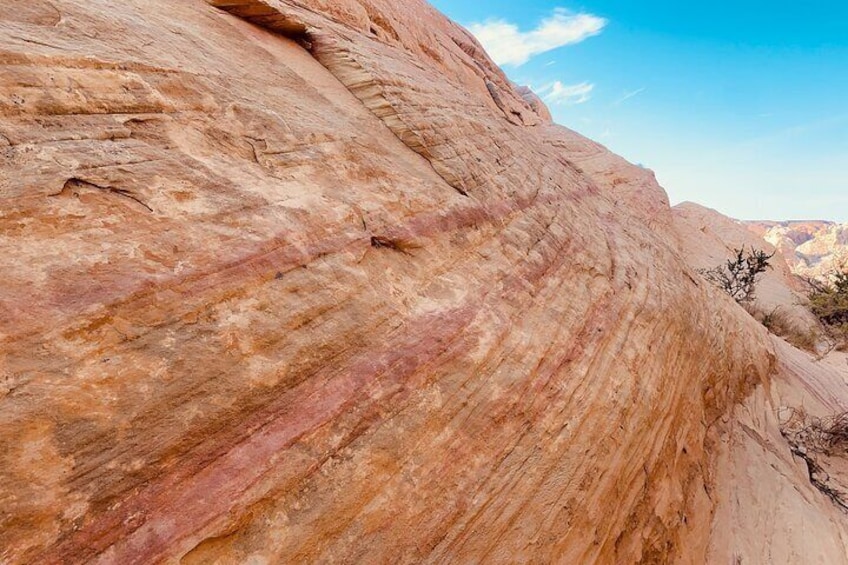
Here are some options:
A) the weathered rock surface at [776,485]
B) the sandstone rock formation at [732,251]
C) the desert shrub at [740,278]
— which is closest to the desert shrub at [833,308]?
the sandstone rock formation at [732,251]

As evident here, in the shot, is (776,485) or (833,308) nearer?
(776,485)

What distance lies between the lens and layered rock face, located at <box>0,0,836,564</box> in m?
1.68

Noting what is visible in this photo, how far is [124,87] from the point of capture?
8.13ft

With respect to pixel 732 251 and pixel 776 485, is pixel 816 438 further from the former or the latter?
pixel 732 251

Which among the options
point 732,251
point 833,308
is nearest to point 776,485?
point 833,308

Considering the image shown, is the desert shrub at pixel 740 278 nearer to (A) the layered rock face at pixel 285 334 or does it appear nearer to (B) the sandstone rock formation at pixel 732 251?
(B) the sandstone rock formation at pixel 732 251

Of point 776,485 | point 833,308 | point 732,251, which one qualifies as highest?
point 732,251

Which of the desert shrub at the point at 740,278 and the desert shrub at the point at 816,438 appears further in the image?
the desert shrub at the point at 740,278

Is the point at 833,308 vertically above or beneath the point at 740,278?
above

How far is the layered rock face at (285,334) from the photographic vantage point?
1.68m

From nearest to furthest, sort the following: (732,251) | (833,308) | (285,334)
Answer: (285,334), (833,308), (732,251)

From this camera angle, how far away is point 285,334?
7.27 ft

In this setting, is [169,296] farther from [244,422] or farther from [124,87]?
[124,87]

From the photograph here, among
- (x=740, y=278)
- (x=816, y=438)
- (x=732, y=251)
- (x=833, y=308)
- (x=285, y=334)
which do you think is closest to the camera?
(x=285, y=334)
